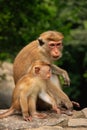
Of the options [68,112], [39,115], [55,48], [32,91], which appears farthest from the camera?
[55,48]

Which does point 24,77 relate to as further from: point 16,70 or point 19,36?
point 19,36

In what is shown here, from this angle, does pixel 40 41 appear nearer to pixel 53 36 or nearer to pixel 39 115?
pixel 53 36

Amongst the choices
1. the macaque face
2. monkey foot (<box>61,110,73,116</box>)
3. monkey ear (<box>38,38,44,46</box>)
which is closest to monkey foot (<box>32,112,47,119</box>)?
monkey foot (<box>61,110,73,116</box>)

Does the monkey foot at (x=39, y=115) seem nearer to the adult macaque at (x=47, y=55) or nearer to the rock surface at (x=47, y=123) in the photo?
the rock surface at (x=47, y=123)

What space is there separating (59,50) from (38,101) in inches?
35.2

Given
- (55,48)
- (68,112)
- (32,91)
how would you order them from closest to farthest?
1. (32,91)
2. (68,112)
3. (55,48)

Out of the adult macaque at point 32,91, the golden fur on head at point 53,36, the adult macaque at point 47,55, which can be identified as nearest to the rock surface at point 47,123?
the adult macaque at point 32,91

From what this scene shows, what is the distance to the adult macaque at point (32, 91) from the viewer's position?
27.0 feet

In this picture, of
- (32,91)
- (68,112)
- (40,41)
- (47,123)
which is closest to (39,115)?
(47,123)

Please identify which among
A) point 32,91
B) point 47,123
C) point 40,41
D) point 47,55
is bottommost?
point 47,123

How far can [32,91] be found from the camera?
8.27 m

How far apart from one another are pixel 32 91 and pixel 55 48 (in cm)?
95

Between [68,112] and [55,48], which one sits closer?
[68,112]

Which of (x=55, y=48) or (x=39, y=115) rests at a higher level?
(x=55, y=48)
